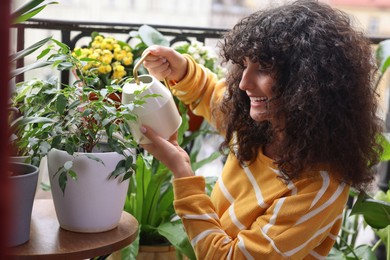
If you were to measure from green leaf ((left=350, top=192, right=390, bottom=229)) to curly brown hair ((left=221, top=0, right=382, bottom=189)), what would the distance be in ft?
0.81

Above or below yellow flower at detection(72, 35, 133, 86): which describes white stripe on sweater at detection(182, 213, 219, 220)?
below

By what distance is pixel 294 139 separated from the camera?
1.25 metres

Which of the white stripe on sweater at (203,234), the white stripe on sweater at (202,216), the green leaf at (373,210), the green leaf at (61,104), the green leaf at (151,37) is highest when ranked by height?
the green leaf at (151,37)

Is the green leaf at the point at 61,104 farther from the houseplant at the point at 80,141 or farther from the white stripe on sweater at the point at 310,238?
the white stripe on sweater at the point at 310,238

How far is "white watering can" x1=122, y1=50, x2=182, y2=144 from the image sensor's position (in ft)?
4.18

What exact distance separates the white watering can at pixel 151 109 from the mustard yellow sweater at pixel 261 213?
0.12 m

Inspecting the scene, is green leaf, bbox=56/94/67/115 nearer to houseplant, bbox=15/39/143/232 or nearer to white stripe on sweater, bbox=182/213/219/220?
houseplant, bbox=15/39/143/232

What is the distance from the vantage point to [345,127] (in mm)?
1236

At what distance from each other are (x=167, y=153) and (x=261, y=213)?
0.85 ft

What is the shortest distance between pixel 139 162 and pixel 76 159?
29.8 inches

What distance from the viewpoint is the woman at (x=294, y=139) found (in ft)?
4.00

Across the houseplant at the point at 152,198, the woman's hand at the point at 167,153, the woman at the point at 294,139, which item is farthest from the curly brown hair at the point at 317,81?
the houseplant at the point at 152,198

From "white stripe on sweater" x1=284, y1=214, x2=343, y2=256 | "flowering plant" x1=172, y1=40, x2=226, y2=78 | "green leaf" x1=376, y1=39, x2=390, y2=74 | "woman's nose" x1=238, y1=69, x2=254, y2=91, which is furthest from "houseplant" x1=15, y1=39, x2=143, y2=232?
"green leaf" x1=376, y1=39, x2=390, y2=74

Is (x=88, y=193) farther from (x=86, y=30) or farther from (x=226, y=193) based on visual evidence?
(x=86, y=30)
